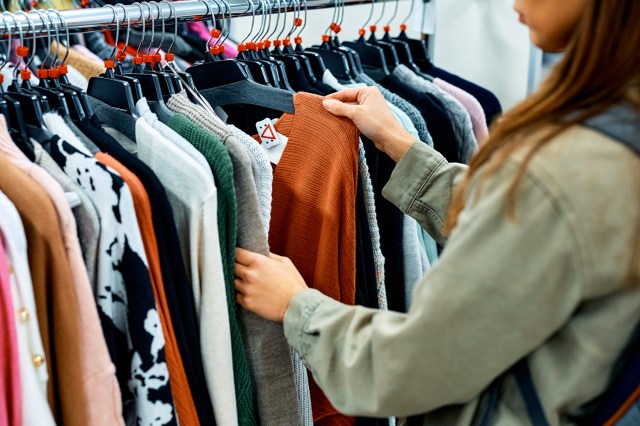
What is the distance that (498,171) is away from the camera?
0.66 meters

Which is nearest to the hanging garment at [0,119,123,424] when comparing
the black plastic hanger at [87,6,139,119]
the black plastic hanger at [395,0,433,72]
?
the black plastic hanger at [87,6,139,119]

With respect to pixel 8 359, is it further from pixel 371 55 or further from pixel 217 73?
pixel 371 55

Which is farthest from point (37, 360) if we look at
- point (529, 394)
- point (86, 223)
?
point (529, 394)

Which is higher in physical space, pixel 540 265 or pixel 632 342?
pixel 540 265

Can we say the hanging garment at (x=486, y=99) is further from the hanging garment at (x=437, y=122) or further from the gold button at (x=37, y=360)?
the gold button at (x=37, y=360)

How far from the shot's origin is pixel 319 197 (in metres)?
1.05

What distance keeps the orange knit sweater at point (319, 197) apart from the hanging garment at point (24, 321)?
1.38 feet

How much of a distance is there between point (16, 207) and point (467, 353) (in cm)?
48

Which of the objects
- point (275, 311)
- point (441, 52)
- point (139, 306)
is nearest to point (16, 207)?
point (139, 306)

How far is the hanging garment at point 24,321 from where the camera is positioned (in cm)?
73

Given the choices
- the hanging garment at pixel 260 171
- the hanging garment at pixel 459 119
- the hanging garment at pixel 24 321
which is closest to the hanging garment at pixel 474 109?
the hanging garment at pixel 459 119

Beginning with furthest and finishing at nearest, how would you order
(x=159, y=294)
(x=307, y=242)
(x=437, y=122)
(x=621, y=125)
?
(x=437, y=122), (x=307, y=242), (x=159, y=294), (x=621, y=125)

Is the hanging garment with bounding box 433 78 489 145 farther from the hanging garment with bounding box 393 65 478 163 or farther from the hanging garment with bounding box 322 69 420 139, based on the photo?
the hanging garment with bounding box 322 69 420 139

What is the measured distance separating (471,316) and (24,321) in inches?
17.6
